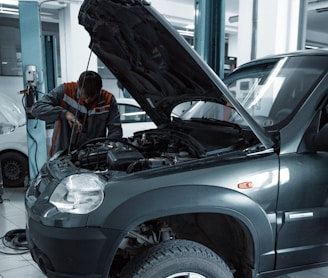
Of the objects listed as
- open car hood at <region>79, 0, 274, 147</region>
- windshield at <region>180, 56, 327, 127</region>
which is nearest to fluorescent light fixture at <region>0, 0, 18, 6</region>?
open car hood at <region>79, 0, 274, 147</region>

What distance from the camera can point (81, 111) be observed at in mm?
3158

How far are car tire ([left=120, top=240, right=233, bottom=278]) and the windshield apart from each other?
0.76 meters

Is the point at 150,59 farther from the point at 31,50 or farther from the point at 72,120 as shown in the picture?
the point at 31,50

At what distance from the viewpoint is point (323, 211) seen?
1.89 m

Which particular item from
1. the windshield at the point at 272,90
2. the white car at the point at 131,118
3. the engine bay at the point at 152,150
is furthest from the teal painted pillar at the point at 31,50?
the windshield at the point at 272,90

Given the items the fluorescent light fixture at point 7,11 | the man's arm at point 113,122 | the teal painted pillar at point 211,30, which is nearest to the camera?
the man's arm at point 113,122

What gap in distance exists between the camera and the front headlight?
155cm

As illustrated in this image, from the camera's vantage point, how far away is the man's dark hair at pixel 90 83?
294 centimetres

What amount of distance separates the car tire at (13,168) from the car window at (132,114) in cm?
148

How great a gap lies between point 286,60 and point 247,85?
1.23ft

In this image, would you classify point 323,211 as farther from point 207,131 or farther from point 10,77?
point 10,77

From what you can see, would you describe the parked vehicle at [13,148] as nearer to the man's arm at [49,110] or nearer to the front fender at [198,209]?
the man's arm at [49,110]

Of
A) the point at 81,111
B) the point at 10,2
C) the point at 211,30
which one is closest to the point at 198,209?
the point at 81,111

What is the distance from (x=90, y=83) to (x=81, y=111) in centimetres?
30
